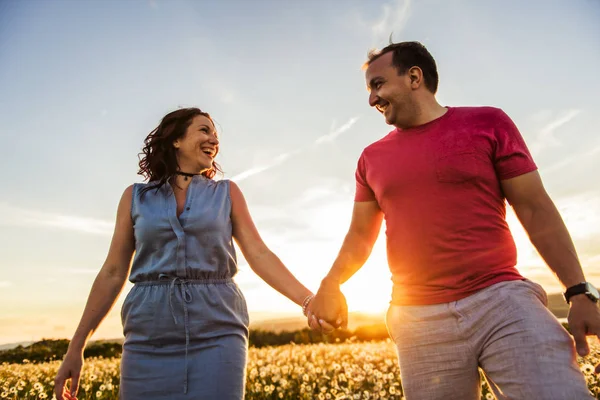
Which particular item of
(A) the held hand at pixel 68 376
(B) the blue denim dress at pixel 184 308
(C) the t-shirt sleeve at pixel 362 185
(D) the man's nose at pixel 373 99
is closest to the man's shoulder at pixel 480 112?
(D) the man's nose at pixel 373 99

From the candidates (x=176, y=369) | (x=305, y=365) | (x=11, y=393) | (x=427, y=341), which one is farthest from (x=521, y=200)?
(x=11, y=393)

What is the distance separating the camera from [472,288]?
3.05 meters

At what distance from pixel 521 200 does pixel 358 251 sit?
120cm

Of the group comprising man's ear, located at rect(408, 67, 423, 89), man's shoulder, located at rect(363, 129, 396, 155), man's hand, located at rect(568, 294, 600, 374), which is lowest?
man's hand, located at rect(568, 294, 600, 374)

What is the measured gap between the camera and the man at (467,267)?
282 cm

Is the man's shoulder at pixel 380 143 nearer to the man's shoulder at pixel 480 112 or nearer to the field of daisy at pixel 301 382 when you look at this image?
the man's shoulder at pixel 480 112

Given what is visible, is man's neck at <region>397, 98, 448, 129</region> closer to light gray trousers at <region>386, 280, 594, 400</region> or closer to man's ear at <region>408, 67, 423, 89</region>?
man's ear at <region>408, 67, 423, 89</region>

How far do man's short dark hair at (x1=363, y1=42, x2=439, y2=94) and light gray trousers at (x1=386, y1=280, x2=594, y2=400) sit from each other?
177cm

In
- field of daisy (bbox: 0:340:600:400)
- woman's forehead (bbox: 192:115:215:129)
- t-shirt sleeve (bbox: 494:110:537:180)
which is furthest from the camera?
field of daisy (bbox: 0:340:600:400)

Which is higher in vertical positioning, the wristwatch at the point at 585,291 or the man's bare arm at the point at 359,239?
the man's bare arm at the point at 359,239

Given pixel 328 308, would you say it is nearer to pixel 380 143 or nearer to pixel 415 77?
pixel 380 143

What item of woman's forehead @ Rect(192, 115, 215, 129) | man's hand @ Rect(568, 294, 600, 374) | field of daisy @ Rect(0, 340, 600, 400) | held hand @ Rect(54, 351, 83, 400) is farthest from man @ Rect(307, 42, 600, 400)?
field of daisy @ Rect(0, 340, 600, 400)

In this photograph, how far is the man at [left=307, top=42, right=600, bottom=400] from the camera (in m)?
2.82

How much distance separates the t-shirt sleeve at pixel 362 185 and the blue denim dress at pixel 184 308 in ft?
3.30
